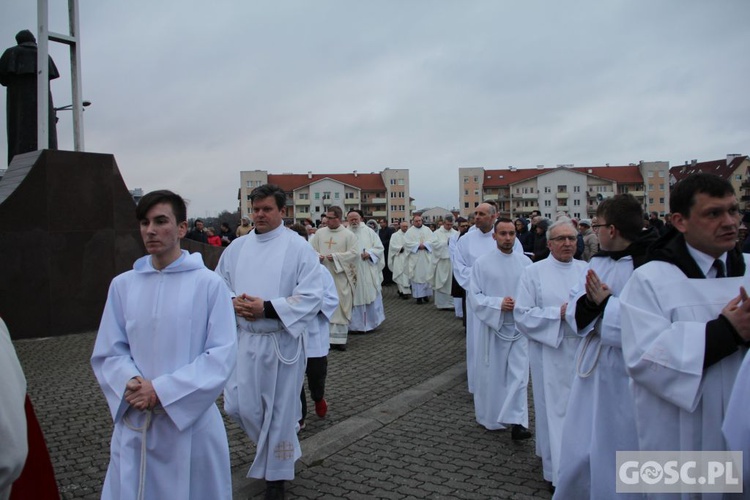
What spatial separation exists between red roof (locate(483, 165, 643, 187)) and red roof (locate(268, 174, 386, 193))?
17.9 metres

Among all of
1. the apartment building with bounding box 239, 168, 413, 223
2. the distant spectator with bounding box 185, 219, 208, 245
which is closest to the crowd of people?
the distant spectator with bounding box 185, 219, 208, 245

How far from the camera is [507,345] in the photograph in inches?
223

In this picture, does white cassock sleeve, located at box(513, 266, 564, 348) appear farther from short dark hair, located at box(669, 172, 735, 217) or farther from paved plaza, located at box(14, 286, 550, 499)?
short dark hair, located at box(669, 172, 735, 217)

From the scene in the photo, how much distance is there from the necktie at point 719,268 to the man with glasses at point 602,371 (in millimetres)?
685

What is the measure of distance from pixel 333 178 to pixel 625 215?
8554 centimetres

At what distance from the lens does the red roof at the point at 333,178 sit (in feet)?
287

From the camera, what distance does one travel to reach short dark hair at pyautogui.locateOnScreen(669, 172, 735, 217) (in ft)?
8.33

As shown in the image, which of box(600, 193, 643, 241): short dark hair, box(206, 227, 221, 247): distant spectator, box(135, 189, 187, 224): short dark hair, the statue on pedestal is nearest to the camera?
box(135, 189, 187, 224): short dark hair

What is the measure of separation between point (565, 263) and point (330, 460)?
2.52 metres

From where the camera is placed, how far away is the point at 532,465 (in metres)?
4.79

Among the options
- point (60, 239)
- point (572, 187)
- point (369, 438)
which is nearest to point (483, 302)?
point (369, 438)

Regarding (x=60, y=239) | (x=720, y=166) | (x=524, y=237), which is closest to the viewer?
(x=60, y=239)

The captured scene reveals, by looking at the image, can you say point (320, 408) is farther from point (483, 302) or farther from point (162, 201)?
point (162, 201)

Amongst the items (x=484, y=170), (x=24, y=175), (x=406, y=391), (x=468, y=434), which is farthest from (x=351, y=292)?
(x=484, y=170)
